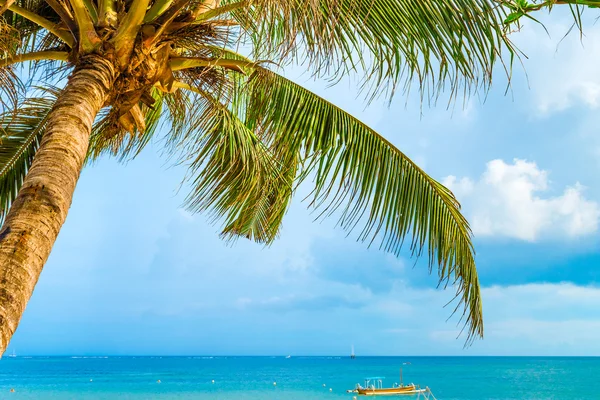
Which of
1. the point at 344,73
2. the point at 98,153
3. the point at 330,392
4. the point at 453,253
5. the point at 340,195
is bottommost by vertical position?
the point at 330,392

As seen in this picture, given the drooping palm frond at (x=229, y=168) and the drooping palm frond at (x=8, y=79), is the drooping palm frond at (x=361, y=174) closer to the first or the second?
the drooping palm frond at (x=229, y=168)

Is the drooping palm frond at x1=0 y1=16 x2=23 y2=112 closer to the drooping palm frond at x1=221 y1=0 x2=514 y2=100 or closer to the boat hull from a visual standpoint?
the drooping palm frond at x1=221 y1=0 x2=514 y2=100

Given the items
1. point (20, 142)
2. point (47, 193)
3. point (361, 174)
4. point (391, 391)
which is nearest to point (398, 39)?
point (361, 174)

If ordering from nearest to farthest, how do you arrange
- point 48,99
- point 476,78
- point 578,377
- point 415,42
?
point 476,78 → point 415,42 → point 48,99 → point 578,377

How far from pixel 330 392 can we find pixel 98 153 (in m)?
44.4

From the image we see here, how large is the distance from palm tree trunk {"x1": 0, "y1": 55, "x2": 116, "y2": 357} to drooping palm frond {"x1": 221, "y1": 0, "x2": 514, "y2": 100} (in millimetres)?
864

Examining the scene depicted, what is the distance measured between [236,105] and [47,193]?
3399 mm

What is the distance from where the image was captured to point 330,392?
4672 centimetres

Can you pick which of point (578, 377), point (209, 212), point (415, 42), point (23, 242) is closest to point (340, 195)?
point (415, 42)

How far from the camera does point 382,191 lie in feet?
14.0

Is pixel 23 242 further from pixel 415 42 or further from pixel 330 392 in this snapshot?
pixel 330 392

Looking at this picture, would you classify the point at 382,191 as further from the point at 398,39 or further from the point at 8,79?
the point at 8,79

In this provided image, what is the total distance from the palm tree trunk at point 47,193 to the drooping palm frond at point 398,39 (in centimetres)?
86

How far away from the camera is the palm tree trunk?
184cm
